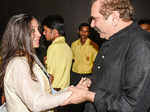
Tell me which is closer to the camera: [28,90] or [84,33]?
[28,90]

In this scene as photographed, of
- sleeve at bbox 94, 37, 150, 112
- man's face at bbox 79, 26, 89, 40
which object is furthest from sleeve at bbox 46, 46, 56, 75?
man's face at bbox 79, 26, 89, 40

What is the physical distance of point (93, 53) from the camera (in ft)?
12.0

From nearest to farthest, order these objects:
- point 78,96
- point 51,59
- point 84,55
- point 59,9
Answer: point 78,96
point 51,59
point 84,55
point 59,9

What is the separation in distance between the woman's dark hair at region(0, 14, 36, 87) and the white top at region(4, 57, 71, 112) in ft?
0.23

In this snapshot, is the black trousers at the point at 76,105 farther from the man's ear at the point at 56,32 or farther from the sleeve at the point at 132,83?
the sleeve at the point at 132,83

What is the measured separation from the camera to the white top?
1136 millimetres

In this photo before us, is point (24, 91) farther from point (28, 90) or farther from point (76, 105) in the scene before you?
point (76, 105)

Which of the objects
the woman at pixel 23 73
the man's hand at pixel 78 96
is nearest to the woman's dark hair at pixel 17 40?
the woman at pixel 23 73

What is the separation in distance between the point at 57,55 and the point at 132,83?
1356mm

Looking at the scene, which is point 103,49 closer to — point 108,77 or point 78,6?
point 108,77

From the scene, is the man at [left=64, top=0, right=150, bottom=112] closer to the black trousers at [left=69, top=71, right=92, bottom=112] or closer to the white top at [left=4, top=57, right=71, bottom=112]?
the white top at [left=4, top=57, right=71, bottom=112]

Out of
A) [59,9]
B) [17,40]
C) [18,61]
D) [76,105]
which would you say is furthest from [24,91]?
[59,9]

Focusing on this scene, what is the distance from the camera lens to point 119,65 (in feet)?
4.06

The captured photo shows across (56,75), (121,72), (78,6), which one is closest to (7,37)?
(121,72)
